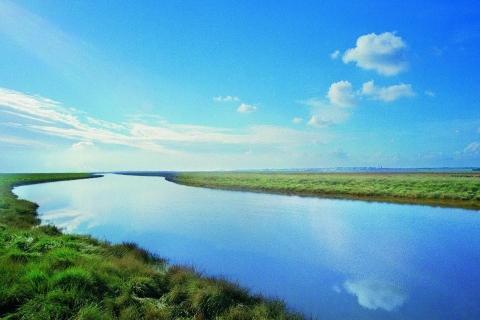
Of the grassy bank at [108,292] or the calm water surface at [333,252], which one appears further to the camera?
the calm water surface at [333,252]

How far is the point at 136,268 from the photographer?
28.0ft

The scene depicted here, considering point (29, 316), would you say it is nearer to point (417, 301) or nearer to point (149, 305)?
point (149, 305)

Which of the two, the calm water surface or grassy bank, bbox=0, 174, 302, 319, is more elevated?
grassy bank, bbox=0, 174, 302, 319

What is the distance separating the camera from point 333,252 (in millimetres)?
12320

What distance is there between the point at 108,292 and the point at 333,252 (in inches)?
376

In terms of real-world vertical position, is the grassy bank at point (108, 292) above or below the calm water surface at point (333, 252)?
above

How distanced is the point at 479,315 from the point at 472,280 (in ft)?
8.91

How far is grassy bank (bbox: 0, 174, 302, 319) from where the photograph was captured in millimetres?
5516

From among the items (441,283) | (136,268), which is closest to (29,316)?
(136,268)

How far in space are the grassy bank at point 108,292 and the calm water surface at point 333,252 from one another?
150 centimetres

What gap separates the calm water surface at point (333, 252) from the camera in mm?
7855

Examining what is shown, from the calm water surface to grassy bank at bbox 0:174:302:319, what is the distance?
1.50 meters

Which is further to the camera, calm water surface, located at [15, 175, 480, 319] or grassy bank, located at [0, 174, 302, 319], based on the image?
calm water surface, located at [15, 175, 480, 319]

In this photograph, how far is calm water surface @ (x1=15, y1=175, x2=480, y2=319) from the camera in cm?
786
